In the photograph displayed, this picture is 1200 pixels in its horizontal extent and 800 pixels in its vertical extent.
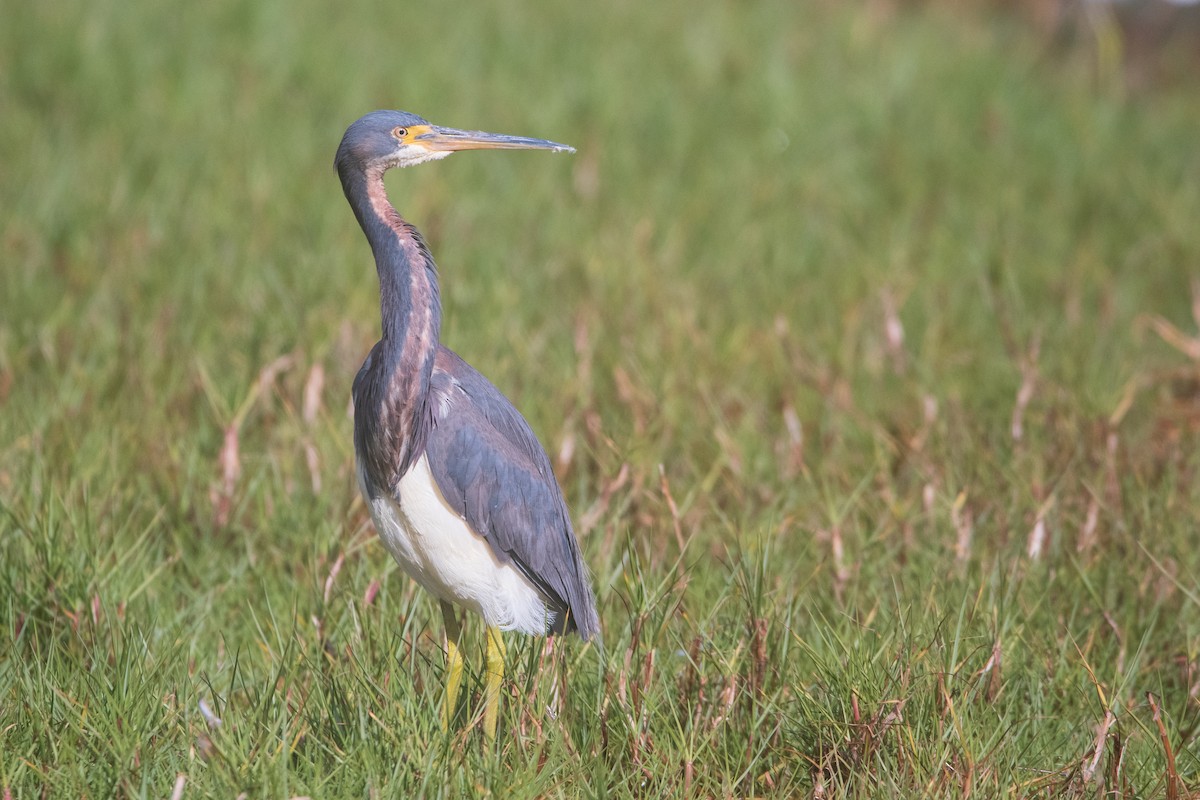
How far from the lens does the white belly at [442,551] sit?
300 cm

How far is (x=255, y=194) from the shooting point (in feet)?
20.3

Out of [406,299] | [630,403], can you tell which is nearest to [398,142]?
[406,299]

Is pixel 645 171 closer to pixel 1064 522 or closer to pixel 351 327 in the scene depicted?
pixel 351 327

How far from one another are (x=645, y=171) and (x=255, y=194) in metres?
2.23

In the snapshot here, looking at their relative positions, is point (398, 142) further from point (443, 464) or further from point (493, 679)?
point (493, 679)

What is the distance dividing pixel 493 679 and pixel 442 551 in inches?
12.6

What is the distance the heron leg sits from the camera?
2939 millimetres

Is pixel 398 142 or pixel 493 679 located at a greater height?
pixel 398 142

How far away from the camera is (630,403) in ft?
15.3

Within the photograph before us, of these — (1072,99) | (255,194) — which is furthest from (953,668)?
(1072,99)

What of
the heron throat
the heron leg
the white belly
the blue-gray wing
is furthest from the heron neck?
the heron leg

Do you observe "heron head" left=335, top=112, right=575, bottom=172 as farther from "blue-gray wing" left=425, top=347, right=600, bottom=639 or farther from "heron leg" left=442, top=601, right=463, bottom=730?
"heron leg" left=442, top=601, right=463, bottom=730

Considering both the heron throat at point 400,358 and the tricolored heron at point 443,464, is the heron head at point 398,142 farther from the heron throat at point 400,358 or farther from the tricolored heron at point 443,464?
the heron throat at point 400,358

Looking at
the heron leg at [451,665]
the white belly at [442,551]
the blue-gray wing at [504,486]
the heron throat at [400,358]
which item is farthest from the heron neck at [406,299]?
the heron leg at [451,665]
